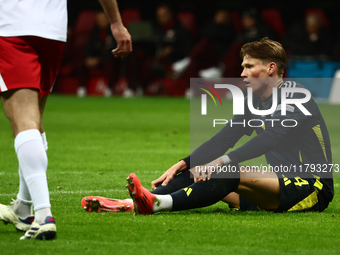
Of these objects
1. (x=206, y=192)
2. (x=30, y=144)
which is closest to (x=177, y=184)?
(x=206, y=192)

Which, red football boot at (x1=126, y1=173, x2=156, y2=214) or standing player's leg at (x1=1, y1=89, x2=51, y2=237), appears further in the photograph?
red football boot at (x1=126, y1=173, x2=156, y2=214)

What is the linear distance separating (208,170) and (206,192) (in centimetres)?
15

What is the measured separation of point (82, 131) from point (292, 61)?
9357 mm

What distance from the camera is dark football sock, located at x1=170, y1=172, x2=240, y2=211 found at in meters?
4.14

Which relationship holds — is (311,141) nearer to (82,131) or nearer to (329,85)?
A: (82,131)

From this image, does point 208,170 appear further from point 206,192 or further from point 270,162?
point 270,162

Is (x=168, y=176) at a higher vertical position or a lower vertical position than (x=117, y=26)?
lower

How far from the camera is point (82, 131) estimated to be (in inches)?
429

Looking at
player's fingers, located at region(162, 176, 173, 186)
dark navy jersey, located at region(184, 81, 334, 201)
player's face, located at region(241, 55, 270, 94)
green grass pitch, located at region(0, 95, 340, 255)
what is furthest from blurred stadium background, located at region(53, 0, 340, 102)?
player's fingers, located at region(162, 176, 173, 186)

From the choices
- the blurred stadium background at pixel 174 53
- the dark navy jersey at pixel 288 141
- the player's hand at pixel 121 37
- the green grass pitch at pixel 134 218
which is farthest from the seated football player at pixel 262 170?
the blurred stadium background at pixel 174 53

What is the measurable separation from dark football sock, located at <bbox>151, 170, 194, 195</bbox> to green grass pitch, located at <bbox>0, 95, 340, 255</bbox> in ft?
0.55

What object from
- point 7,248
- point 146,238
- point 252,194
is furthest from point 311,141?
point 7,248

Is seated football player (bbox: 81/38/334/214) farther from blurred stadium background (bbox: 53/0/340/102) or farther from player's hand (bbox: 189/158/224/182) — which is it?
blurred stadium background (bbox: 53/0/340/102)

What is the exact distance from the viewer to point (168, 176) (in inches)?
175
